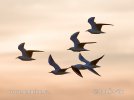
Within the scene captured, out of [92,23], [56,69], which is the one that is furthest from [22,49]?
[92,23]

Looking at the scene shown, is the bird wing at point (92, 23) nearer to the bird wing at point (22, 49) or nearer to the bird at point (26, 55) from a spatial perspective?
the bird at point (26, 55)

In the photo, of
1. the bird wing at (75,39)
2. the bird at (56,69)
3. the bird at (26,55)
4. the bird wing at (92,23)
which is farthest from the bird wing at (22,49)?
the bird wing at (92,23)

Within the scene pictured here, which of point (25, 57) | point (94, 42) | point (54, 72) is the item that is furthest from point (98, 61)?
point (25, 57)

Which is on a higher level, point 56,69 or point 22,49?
point 22,49

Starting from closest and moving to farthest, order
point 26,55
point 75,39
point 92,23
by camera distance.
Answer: point 26,55 < point 92,23 < point 75,39

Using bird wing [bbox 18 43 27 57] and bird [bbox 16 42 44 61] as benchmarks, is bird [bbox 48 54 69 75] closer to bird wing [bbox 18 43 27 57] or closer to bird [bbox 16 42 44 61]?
bird [bbox 16 42 44 61]

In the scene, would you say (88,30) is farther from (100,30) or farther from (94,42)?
(94,42)

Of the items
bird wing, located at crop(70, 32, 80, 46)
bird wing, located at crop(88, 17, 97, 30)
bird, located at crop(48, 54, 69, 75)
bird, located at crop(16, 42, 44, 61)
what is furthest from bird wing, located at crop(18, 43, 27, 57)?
bird wing, located at crop(88, 17, 97, 30)

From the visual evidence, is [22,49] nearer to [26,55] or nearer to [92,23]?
[26,55]

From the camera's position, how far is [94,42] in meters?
67.2

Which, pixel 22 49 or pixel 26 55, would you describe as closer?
pixel 26 55

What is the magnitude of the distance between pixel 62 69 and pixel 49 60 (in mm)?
6739

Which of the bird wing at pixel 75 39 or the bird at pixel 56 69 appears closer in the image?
the bird at pixel 56 69

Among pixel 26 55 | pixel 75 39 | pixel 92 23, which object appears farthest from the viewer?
pixel 75 39
